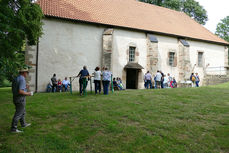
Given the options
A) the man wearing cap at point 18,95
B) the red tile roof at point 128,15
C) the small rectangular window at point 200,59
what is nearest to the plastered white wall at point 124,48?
the red tile roof at point 128,15

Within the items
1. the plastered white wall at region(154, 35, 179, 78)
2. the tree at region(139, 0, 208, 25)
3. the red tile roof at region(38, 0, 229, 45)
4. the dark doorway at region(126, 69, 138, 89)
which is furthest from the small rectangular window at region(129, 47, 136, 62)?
the tree at region(139, 0, 208, 25)

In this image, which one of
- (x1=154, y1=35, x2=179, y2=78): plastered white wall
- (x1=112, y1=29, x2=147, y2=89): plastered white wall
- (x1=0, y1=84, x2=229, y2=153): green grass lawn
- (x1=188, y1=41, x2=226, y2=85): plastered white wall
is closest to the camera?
(x1=0, y1=84, x2=229, y2=153): green grass lawn

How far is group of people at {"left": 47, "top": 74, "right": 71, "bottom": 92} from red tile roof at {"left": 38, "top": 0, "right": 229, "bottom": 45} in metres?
5.45

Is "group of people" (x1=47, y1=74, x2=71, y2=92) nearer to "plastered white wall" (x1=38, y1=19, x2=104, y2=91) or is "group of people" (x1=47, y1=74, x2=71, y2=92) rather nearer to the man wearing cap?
"plastered white wall" (x1=38, y1=19, x2=104, y2=91)

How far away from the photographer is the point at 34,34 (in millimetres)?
12109

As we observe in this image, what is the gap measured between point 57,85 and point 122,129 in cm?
1133

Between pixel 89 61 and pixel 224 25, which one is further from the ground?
pixel 224 25

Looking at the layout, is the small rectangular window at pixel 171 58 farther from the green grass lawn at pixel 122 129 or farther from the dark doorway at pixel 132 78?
the green grass lawn at pixel 122 129

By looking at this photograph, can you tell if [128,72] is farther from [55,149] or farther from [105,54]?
[55,149]

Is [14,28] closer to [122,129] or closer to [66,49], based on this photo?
[66,49]

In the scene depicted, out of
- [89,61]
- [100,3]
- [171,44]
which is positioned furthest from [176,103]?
[100,3]

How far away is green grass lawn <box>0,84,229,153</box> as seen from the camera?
4625 mm

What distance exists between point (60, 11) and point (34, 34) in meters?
5.85

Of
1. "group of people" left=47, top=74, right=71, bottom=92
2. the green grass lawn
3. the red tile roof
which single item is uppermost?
the red tile roof
